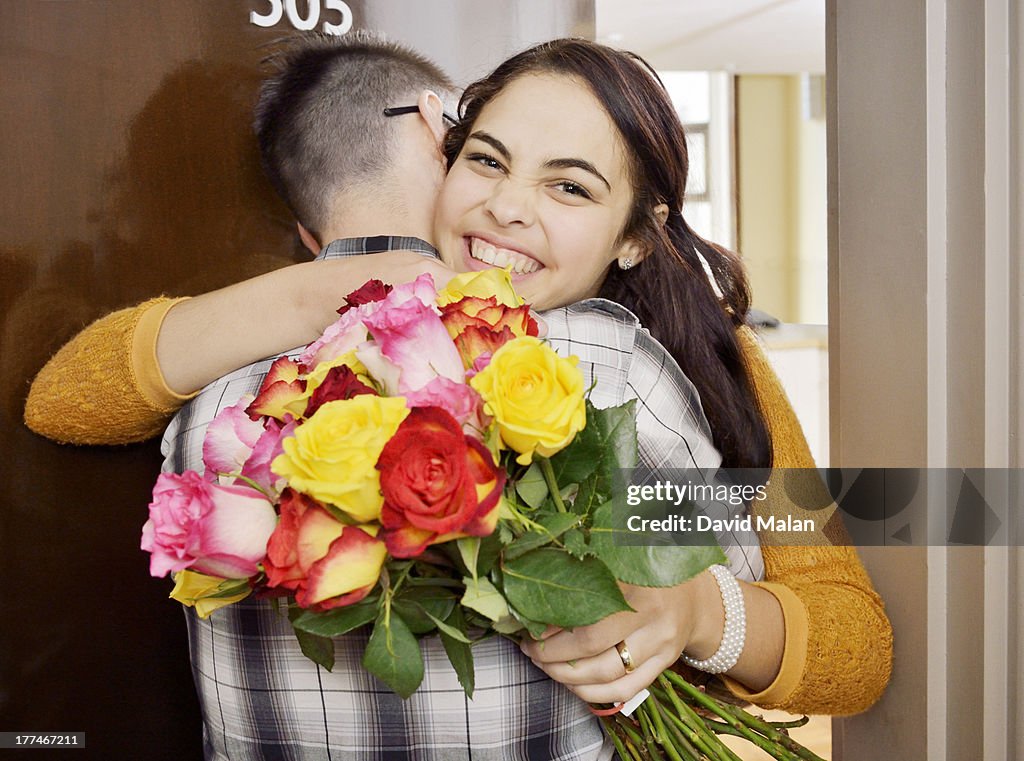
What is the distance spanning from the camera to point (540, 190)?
0.94 m

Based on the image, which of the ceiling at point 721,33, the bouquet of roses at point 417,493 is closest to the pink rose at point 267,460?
the bouquet of roses at point 417,493

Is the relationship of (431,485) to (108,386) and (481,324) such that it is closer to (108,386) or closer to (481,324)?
(481,324)

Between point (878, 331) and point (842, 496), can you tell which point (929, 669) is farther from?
point (878, 331)

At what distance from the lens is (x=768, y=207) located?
3.33 ft

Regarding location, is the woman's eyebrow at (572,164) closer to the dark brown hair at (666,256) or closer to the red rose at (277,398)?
the dark brown hair at (666,256)

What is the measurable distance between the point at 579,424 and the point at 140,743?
89 cm

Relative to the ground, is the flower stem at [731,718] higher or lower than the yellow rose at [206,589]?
lower

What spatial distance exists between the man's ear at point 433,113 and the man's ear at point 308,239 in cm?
20

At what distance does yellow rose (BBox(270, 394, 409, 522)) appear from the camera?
520mm

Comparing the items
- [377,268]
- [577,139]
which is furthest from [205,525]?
[577,139]

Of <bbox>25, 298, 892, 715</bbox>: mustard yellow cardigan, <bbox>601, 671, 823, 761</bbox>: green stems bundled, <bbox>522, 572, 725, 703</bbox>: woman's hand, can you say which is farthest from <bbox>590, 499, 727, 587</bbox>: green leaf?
<bbox>25, 298, 892, 715</bbox>: mustard yellow cardigan

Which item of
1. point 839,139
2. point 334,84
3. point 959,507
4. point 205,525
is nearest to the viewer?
point 205,525

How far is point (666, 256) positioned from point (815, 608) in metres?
0.41

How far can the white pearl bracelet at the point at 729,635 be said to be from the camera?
0.82 m
